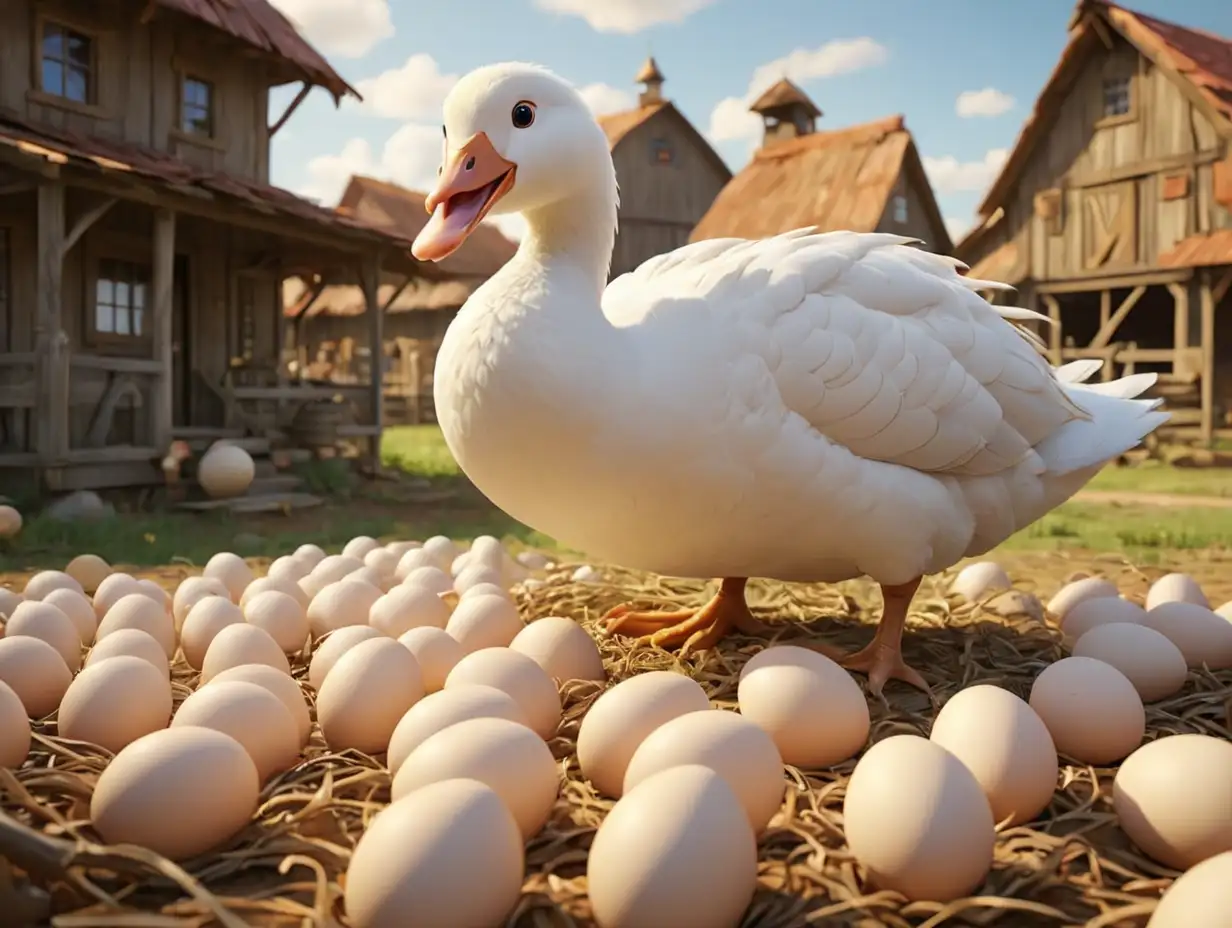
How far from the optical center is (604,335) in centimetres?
204

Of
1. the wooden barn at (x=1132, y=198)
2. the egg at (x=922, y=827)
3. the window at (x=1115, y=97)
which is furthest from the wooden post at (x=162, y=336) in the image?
the window at (x=1115, y=97)

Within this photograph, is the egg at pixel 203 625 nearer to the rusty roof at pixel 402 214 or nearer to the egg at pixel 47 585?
the egg at pixel 47 585

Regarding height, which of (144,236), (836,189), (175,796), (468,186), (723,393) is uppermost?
(836,189)

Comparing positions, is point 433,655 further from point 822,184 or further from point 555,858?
point 822,184

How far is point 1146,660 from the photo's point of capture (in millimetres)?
2244

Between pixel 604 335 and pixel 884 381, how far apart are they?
687mm

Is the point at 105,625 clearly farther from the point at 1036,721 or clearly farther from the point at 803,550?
the point at 1036,721

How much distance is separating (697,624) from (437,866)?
1609 mm

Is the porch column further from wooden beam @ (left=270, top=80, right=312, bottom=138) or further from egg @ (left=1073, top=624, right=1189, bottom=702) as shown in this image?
egg @ (left=1073, top=624, right=1189, bottom=702)

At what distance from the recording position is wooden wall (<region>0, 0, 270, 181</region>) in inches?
316

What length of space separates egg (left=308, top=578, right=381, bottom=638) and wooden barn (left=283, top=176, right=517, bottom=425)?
1780cm

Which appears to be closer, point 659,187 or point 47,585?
point 47,585

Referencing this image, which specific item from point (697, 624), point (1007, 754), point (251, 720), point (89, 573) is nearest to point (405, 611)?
point (697, 624)

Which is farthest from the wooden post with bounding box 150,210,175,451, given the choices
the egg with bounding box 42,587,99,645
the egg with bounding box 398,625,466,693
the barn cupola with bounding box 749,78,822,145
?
the barn cupola with bounding box 749,78,822,145
